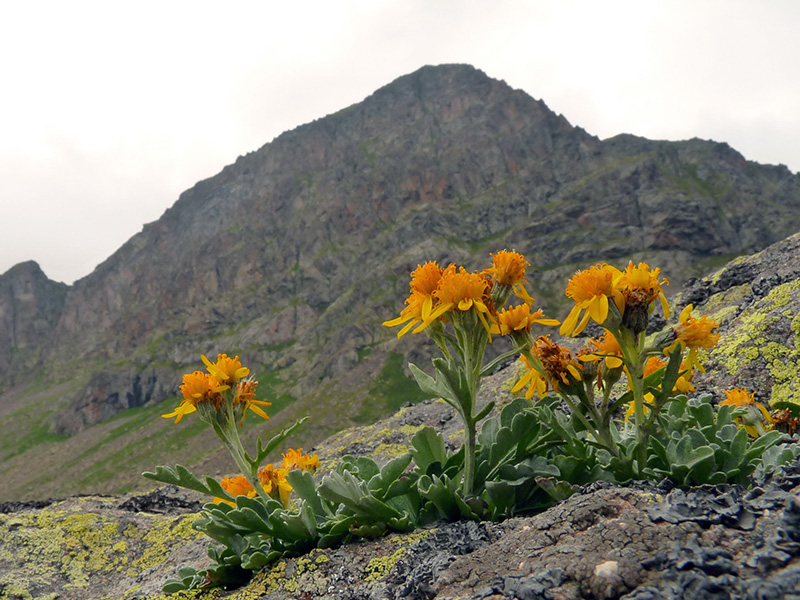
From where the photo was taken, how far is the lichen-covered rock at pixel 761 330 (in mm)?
4531

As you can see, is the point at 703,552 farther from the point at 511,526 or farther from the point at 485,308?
the point at 485,308

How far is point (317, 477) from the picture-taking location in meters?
6.42

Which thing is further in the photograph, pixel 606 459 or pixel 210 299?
pixel 210 299

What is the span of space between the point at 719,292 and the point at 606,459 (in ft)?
19.0

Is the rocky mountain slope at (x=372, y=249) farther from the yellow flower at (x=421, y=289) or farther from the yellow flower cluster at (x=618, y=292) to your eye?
the yellow flower cluster at (x=618, y=292)

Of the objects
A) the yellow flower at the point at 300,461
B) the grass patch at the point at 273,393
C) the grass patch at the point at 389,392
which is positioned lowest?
the grass patch at the point at 389,392

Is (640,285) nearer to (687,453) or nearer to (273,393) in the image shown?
(687,453)

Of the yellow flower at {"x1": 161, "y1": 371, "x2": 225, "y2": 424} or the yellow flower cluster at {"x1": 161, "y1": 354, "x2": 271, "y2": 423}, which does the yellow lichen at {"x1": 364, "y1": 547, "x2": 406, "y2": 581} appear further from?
the yellow flower at {"x1": 161, "y1": 371, "x2": 225, "y2": 424}

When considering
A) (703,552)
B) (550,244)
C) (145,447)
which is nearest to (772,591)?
(703,552)

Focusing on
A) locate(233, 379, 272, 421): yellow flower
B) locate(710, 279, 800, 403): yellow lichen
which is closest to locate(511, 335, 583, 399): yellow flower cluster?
locate(233, 379, 272, 421): yellow flower

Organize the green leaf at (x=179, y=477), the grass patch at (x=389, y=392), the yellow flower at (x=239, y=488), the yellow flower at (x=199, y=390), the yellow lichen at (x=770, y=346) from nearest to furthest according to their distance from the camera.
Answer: the green leaf at (x=179, y=477)
the yellow flower at (x=199, y=390)
the yellow flower at (x=239, y=488)
the yellow lichen at (x=770, y=346)
the grass patch at (x=389, y=392)

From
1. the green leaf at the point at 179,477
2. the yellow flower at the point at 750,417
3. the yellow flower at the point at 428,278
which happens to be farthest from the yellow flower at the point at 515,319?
the green leaf at the point at 179,477

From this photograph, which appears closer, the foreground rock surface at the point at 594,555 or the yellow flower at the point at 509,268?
the foreground rock surface at the point at 594,555

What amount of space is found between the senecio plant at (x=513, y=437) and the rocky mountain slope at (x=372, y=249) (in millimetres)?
85136
